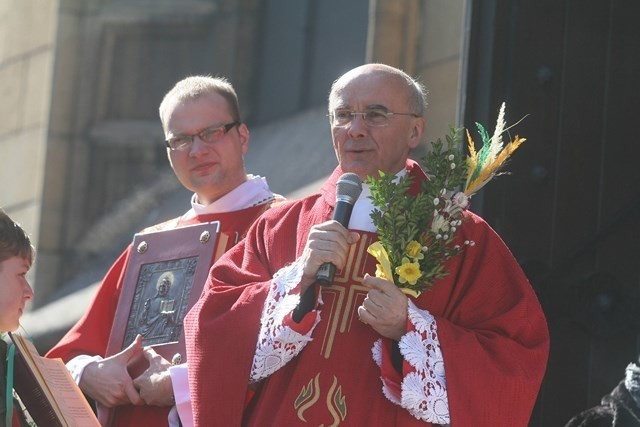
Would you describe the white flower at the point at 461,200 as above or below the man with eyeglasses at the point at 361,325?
above

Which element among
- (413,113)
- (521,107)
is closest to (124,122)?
(521,107)

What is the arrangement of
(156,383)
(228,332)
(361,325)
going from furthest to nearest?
1. (156,383)
2. (228,332)
3. (361,325)

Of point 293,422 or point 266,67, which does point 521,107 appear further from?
point 266,67

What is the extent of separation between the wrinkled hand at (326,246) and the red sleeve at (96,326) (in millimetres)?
1424

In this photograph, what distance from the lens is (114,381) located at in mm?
5785

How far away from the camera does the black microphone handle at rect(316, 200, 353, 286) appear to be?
4.81 m

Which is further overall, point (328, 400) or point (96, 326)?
point (96, 326)

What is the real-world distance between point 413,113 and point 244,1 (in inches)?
Result: 281

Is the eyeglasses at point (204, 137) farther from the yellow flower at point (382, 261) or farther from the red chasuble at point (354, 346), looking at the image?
the yellow flower at point (382, 261)

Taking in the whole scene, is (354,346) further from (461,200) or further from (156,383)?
(156,383)

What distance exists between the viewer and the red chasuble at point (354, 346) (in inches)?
197

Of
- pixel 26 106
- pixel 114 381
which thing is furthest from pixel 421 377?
pixel 26 106

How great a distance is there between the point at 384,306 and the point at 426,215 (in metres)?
0.29

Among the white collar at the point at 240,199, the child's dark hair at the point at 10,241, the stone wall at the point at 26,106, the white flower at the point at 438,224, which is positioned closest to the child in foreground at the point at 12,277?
the child's dark hair at the point at 10,241
